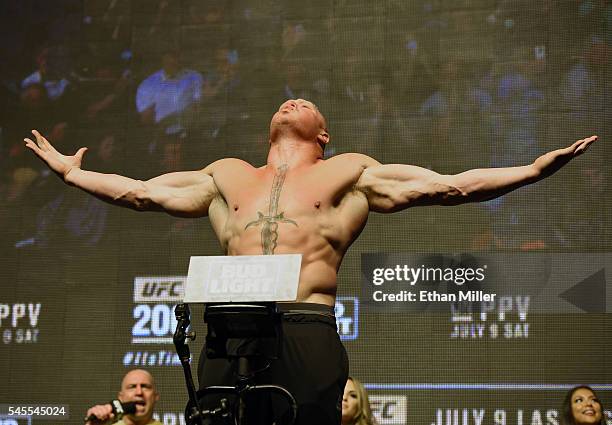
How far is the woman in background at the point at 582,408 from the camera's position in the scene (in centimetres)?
609

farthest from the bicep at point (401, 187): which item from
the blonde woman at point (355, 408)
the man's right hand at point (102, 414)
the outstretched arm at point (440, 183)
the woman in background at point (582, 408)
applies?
the woman in background at point (582, 408)

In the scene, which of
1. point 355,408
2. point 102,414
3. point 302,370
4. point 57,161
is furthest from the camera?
point 355,408

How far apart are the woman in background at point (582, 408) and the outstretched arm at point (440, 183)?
8.77ft

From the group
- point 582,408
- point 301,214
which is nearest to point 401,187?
point 301,214

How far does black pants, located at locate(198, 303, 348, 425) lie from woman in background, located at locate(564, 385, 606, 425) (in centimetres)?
291

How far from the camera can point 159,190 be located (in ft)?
13.8

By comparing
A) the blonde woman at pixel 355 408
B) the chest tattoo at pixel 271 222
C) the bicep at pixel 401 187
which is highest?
the bicep at pixel 401 187

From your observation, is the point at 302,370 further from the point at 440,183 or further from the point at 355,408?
the point at 355,408

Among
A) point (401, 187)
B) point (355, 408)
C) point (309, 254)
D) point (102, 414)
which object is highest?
point (401, 187)

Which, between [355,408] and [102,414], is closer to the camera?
[102,414]

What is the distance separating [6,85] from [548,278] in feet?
13.8

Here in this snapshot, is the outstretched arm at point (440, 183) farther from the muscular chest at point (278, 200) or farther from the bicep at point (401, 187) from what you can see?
the muscular chest at point (278, 200)

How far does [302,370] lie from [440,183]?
932 mm

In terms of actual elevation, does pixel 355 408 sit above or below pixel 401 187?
below
